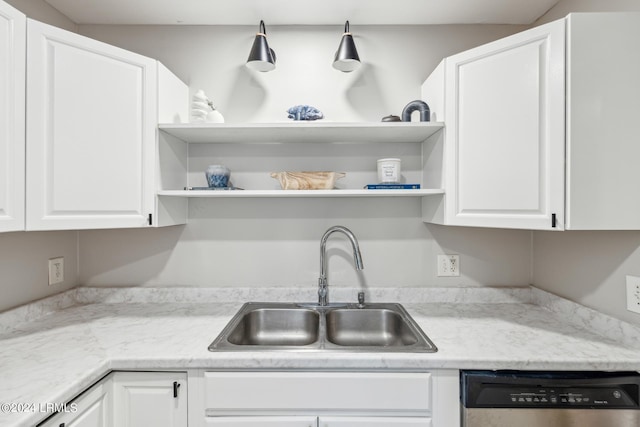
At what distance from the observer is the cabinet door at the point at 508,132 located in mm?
1143

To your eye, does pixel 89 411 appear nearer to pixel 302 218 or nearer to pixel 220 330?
pixel 220 330

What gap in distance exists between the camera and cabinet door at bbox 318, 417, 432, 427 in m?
1.08

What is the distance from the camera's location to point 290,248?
172 centimetres

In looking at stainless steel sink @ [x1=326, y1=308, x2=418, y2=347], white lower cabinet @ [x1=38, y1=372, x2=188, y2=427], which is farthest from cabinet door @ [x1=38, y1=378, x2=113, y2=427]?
stainless steel sink @ [x1=326, y1=308, x2=418, y2=347]

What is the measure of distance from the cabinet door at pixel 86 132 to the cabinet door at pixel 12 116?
1.0 inches

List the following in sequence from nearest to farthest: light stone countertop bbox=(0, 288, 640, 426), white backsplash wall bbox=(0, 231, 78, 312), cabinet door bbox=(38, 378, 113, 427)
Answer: cabinet door bbox=(38, 378, 113, 427) < light stone countertop bbox=(0, 288, 640, 426) < white backsplash wall bbox=(0, 231, 78, 312)

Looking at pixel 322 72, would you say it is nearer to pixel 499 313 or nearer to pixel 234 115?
pixel 234 115

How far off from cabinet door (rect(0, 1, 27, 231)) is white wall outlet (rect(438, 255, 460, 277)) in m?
1.89

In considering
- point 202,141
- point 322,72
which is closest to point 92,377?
point 202,141

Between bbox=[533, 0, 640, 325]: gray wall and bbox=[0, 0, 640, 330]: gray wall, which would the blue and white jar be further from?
bbox=[533, 0, 640, 325]: gray wall

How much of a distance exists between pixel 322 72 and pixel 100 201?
1276 millimetres

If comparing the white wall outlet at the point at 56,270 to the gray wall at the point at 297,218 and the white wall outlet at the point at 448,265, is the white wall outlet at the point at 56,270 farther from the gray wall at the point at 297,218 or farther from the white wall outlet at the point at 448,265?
the white wall outlet at the point at 448,265

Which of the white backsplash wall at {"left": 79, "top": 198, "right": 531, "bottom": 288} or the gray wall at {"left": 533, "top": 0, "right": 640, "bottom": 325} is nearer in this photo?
the gray wall at {"left": 533, "top": 0, "right": 640, "bottom": 325}

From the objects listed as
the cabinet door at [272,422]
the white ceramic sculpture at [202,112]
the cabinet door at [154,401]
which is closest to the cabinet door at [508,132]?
the cabinet door at [272,422]
